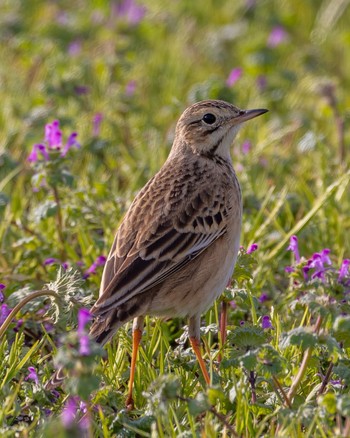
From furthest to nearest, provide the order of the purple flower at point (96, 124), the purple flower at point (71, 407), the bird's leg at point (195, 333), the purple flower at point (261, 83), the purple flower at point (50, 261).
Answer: the purple flower at point (261, 83) < the purple flower at point (96, 124) < the purple flower at point (50, 261) < the bird's leg at point (195, 333) < the purple flower at point (71, 407)

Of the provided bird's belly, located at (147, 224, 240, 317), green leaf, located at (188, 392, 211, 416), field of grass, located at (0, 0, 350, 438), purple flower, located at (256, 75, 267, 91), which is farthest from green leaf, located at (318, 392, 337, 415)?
purple flower, located at (256, 75, 267, 91)

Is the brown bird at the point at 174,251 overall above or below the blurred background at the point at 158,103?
below

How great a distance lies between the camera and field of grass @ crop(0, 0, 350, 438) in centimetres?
441

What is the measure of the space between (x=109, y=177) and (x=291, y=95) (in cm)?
281

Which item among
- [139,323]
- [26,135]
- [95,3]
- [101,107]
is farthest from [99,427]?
[95,3]

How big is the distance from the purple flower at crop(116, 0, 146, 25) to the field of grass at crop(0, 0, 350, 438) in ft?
0.08

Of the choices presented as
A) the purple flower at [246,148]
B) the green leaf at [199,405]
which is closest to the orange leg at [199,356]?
the green leaf at [199,405]

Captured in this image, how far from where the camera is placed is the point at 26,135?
813 cm

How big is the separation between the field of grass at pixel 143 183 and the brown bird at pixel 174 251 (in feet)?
0.50

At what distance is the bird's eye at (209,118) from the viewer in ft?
19.7

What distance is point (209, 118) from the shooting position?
6016 millimetres

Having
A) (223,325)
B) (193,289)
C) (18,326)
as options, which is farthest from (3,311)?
(223,325)

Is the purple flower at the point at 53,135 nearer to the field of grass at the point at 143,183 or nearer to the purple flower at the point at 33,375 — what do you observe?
the field of grass at the point at 143,183

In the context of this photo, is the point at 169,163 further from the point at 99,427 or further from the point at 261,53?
the point at 261,53
